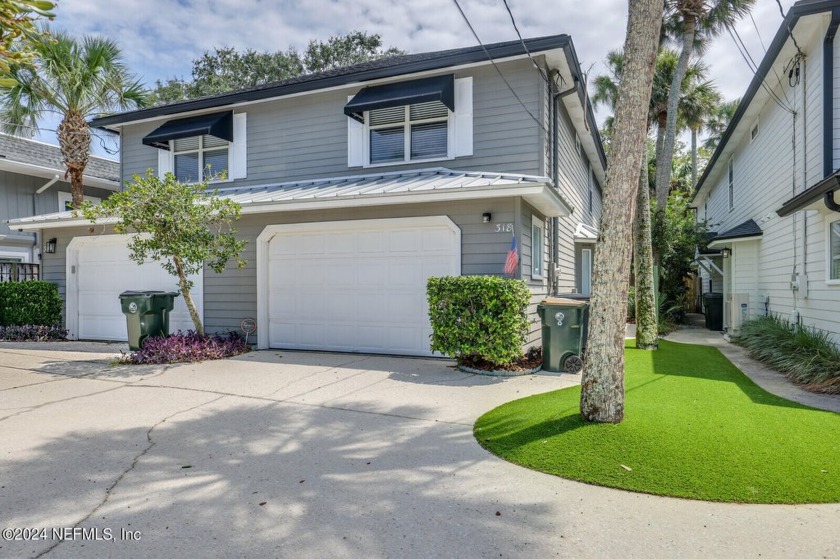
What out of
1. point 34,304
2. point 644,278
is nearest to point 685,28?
point 644,278

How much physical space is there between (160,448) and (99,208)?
5331 mm

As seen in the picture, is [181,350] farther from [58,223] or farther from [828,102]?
[828,102]

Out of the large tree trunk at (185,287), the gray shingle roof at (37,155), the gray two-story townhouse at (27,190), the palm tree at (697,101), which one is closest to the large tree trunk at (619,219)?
the large tree trunk at (185,287)

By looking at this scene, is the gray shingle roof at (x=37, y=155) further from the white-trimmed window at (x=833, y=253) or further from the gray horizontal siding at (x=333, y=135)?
the white-trimmed window at (x=833, y=253)

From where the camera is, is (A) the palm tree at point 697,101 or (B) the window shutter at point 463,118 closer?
(B) the window shutter at point 463,118

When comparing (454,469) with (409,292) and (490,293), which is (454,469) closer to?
(490,293)

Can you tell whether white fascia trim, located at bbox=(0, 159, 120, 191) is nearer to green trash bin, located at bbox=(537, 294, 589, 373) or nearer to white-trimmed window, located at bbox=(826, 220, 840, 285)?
green trash bin, located at bbox=(537, 294, 589, 373)

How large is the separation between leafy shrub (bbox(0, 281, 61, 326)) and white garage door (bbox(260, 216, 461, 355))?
17.7ft

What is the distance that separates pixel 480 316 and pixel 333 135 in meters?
5.55

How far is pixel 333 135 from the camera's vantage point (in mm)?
10188

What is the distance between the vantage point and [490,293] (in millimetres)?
6672

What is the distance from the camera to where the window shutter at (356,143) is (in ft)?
32.4

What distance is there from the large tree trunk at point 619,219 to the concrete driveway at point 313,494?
115 centimetres

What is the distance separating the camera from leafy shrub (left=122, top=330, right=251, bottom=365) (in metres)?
7.72
